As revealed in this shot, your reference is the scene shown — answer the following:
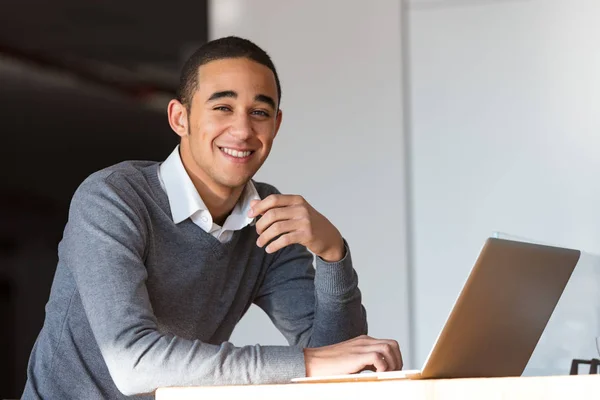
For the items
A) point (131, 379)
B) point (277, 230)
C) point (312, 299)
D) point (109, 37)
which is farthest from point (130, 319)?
point (109, 37)

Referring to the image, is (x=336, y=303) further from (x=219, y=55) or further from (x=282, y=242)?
(x=219, y=55)

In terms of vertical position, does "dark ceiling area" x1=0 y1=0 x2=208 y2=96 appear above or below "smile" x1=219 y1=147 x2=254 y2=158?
above

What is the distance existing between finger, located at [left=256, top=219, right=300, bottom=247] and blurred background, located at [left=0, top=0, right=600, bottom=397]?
223cm

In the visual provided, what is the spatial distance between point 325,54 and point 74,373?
248 cm

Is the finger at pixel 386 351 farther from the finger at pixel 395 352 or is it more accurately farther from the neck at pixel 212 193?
the neck at pixel 212 193

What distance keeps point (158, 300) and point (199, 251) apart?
0.15 meters

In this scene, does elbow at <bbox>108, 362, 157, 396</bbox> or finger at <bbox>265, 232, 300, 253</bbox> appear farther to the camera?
finger at <bbox>265, 232, 300, 253</bbox>

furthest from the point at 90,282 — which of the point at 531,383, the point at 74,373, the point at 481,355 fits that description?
the point at 531,383

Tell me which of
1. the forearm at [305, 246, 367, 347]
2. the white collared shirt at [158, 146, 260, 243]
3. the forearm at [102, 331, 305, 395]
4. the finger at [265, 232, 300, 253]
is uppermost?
the white collared shirt at [158, 146, 260, 243]

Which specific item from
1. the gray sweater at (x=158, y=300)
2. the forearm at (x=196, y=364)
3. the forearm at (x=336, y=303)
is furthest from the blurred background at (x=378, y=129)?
the forearm at (x=196, y=364)

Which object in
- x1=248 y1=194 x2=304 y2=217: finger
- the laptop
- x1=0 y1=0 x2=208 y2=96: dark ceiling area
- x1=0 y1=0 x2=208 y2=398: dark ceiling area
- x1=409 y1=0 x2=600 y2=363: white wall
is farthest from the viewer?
x1=0 y1=0 x2=208 y2=96: dark ceiling area

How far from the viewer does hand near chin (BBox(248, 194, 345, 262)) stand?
169 centimetres

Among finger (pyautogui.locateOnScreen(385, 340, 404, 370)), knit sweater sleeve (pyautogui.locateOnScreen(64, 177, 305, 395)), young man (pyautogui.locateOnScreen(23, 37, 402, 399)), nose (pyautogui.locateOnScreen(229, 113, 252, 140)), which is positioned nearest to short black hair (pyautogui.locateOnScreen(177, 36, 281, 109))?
young man (pyautogui.locateOnScreen(23, 37, 402, 399))

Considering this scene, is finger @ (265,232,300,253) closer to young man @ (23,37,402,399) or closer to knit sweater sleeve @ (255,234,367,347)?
young man @ (23,37,402,399)
